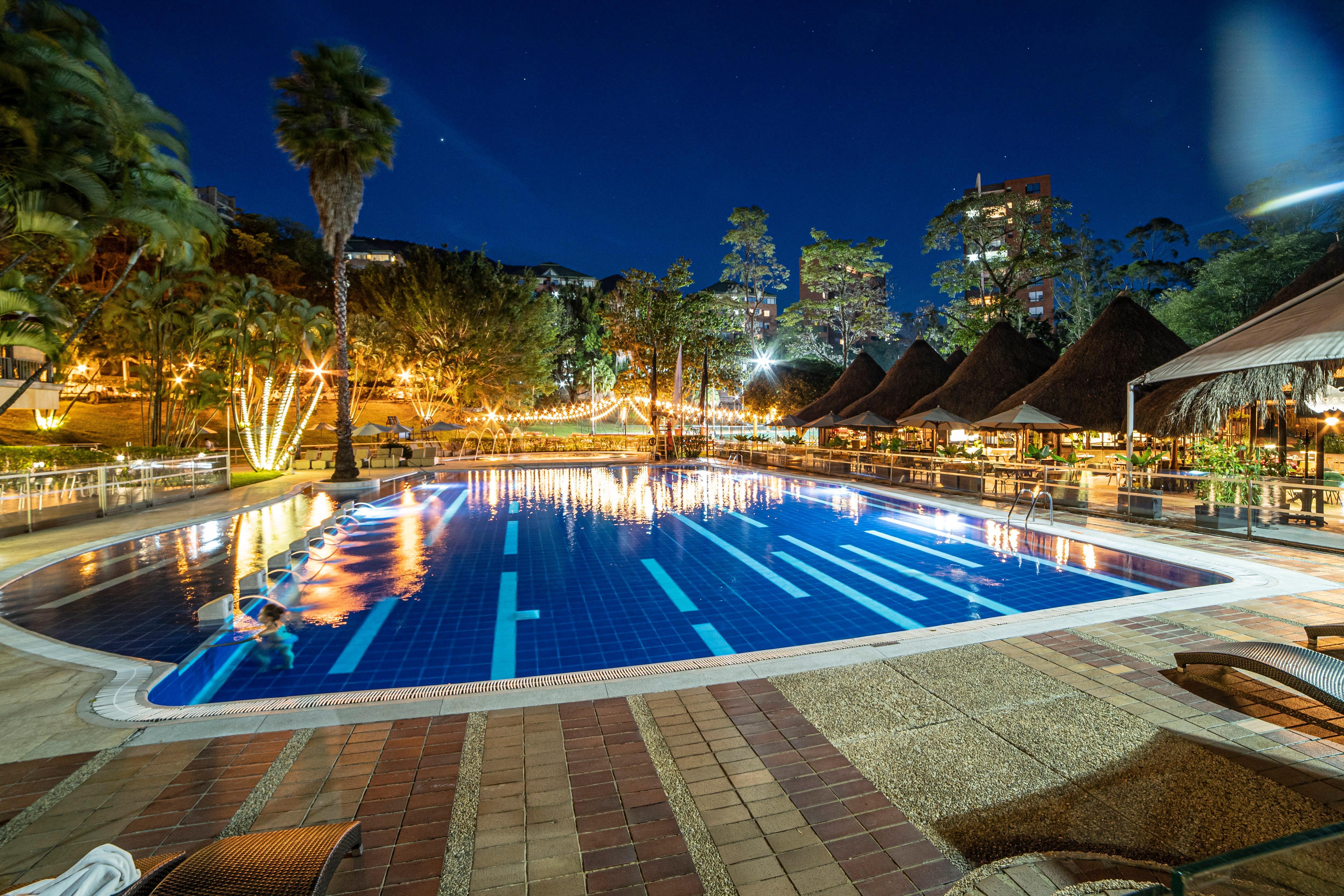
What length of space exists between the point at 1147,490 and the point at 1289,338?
8.38 m

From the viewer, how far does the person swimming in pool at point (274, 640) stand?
5625mm

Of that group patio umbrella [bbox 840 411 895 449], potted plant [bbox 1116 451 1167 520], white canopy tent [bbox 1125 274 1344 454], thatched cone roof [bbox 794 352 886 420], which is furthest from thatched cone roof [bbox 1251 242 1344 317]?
thatched cone roof [bbox 794 352 886 420]

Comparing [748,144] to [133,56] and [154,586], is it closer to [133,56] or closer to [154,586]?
[133,56]

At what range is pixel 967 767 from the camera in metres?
3.20

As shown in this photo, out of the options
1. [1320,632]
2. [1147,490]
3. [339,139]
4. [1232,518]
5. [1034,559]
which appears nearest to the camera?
[1320,632]

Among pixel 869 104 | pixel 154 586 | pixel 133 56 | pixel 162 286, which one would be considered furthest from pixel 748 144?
pixel 154 586

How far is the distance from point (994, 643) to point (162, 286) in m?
27.3

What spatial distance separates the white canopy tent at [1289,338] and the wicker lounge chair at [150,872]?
654 centimetres

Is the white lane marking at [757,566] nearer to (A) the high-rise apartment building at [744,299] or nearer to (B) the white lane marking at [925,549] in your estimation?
(B) the white lane marking at [925,549]

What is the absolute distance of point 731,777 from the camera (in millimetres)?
3121

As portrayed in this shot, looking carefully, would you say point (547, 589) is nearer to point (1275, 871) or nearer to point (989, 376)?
point (1275, 871)

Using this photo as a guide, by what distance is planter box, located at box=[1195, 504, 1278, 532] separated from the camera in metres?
8.95

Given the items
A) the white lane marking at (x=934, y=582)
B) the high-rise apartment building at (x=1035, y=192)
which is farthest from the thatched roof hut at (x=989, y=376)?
the high-rise apartment building at (x=1035, y=192)

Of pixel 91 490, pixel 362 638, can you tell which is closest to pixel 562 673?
pixel 362 638
